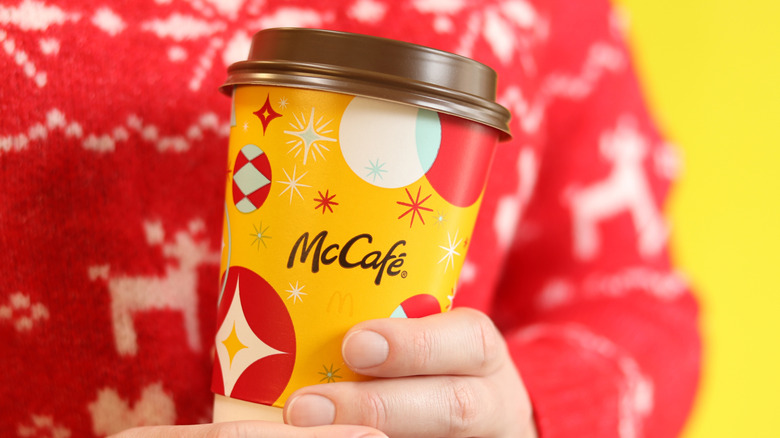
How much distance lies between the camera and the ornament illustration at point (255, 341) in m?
0.40

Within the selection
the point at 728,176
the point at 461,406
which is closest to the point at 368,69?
the point at 461,406

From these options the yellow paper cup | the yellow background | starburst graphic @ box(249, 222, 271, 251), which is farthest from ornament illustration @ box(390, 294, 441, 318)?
the yellow background

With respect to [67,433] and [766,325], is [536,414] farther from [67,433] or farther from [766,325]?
[766,325]

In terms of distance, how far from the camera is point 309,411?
37cm

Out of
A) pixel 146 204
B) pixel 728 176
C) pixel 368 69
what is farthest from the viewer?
pixel 728 176

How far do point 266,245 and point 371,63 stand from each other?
0.14 meters

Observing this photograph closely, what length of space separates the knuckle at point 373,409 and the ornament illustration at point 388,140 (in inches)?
5.5

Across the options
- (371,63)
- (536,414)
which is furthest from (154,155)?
(536,414)

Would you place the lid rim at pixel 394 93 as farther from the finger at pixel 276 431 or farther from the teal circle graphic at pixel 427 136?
the finger at pixel 276 431

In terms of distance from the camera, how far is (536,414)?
55cm

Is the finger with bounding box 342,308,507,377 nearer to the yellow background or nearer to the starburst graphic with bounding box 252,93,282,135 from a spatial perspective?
the starburst graphic with bounding box 252,93,282,135

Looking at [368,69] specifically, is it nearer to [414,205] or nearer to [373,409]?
[414,205]

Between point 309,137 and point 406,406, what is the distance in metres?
0.19

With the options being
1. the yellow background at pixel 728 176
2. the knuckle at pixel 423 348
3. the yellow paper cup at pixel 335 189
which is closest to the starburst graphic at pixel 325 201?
the yellow paper cup at pixel 335 189
